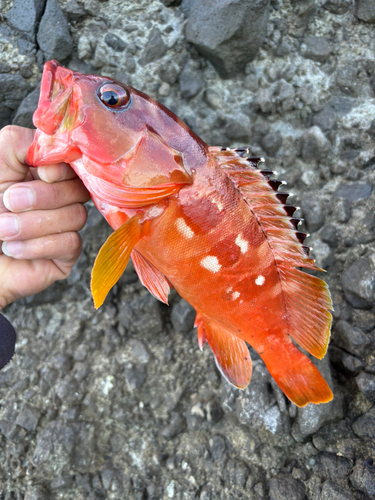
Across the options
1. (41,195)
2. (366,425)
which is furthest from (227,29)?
(366,425)

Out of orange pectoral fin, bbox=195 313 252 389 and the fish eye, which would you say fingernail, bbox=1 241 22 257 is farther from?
orange pectoral fin, bbox=195 313 252 389

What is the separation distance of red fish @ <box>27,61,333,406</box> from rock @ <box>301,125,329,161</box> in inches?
35.8

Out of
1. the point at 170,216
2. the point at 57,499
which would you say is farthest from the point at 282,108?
the point at 57,499

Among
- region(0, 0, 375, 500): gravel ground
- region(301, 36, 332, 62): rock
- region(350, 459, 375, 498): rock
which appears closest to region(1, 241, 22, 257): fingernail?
region(0, 0, 375, 500): gravel ground

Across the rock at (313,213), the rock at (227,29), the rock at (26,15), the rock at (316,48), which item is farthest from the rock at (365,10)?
the rock at (26,15)

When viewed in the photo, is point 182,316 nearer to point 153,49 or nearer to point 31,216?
point 31,216

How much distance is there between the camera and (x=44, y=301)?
272 centimetres

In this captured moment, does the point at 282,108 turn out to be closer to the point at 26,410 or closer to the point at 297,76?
the point at 297,76

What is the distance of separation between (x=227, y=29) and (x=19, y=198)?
1663 mm

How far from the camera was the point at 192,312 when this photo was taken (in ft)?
8.60

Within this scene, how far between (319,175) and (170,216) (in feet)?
4.40

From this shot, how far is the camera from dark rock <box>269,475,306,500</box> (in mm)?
2244

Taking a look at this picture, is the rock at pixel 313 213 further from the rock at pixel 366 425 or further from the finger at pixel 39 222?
the finger at pixel 39 222

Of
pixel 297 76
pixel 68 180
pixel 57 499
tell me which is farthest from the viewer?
pixel 297 76
